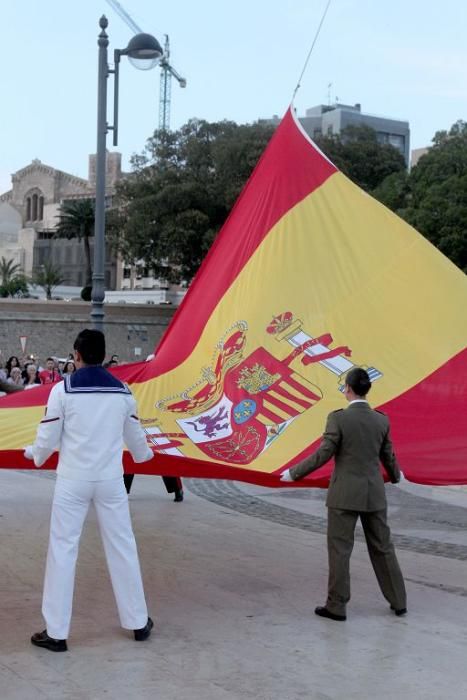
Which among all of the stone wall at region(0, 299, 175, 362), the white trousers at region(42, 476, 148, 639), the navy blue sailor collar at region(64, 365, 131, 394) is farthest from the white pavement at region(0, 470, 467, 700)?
the stone wall at region(0, 299, 175, 362)

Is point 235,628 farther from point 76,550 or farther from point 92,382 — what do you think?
point 92,382

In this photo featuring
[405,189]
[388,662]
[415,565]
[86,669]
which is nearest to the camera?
[86,669]

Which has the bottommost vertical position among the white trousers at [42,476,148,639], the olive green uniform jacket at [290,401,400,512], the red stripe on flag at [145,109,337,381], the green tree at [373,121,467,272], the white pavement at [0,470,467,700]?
the white pavement at [0,470,467,700]

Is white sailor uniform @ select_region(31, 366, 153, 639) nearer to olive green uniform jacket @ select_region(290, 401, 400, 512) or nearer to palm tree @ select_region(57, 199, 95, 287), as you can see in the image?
olive green uniform jacket @ select_region(290, 401, 400, 512)

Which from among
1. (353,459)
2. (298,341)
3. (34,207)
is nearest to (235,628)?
(353,459)

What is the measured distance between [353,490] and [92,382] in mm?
1954

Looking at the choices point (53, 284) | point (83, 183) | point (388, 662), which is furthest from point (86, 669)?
point (83, 183)

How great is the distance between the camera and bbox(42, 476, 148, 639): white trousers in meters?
5.58

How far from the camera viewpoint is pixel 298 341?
25.5 ft

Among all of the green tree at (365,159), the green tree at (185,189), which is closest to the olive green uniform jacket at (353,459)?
the green tree at (185,189)

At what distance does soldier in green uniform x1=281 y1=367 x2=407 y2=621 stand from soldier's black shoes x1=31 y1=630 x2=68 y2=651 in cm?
188

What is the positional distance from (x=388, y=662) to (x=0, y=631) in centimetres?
241

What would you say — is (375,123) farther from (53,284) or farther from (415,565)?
(415,565)

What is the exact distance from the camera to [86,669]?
208 inches
